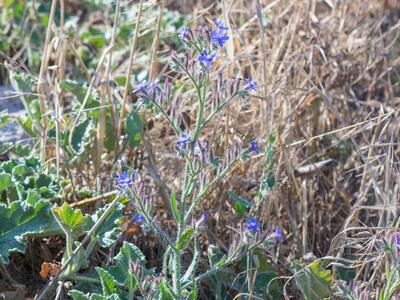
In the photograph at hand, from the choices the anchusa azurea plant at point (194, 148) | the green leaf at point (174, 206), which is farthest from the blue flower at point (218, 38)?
the green leaf at point (174, 206)

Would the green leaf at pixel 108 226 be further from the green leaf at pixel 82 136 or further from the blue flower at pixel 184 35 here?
the blue flower at pixel 184 35

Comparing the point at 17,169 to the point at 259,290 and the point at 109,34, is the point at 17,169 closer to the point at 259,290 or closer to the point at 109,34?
the point at 259,290

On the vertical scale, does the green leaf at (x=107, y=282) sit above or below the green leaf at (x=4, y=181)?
below

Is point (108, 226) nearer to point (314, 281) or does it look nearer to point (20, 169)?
point (20, 169)

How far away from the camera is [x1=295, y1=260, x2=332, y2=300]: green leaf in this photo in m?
2.20

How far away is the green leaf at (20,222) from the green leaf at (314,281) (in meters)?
0.69

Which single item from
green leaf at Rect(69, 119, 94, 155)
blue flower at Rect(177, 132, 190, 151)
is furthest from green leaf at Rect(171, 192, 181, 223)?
green leaf at Rect(69, 119, 94, 155)

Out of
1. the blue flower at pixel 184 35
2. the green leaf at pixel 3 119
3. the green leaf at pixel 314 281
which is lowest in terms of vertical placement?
the green leaf at pixel 314 281

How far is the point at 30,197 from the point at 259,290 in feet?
2.18

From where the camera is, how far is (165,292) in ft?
6.38

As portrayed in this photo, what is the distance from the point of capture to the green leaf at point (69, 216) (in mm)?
2076

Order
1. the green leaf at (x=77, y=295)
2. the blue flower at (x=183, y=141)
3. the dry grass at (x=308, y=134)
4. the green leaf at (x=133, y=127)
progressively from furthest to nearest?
1. the green leaf at (x=133, y=127)
2. the dry grass at (x=308, y=134)
3. the green leaf at (x=77, y=295)
4. the blue flower at (x=183, y=141)

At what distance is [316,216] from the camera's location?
8.95ft

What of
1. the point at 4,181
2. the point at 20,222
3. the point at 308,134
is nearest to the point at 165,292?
the point at 20,222
